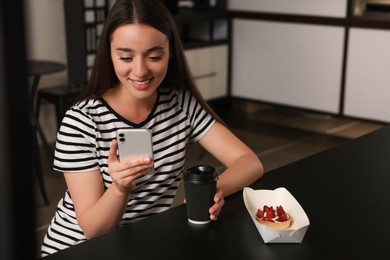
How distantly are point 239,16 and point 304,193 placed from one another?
12.2 feet

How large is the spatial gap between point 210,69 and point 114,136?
358 cm

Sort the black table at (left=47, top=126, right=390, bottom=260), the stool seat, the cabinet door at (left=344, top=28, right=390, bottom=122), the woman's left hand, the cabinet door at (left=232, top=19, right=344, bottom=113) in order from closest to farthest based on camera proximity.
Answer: the black table at (left=47, top=126, right=390, bottom=260) → the woman's left hand → the stool seat → the cabinet door at (left=344, top=28, right=390, bottom=122) → the cabinet door at (left=232, top=19, right=344, bottom=113)

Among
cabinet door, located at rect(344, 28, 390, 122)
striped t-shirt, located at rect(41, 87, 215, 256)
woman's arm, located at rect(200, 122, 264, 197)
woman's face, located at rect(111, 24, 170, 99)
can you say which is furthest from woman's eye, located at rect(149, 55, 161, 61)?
cabinet door, located at rect(344, 28, 390, 122)

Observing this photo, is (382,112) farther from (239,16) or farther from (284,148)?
(239,16)

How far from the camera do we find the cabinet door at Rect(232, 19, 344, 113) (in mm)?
4379

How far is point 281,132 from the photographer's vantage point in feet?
14.2

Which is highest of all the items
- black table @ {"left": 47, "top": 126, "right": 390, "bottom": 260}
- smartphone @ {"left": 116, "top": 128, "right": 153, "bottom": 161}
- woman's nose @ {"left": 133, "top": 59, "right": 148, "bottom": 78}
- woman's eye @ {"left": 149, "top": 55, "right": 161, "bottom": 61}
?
woman's eye @ {"left": 149, "top": 55, "right": 161, "bottom": 61}

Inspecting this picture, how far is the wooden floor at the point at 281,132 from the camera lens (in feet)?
11.8

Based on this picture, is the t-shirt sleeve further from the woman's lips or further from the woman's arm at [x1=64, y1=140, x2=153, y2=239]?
the woman's lips

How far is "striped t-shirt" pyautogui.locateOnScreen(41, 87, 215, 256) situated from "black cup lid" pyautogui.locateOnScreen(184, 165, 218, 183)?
253 millimetres

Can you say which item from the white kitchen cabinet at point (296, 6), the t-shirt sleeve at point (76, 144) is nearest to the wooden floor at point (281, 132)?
the white kitchen cabinet at point (296, 6)

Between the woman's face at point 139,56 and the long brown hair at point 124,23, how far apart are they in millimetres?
20

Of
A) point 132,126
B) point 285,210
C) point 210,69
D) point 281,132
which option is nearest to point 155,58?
point 132,126

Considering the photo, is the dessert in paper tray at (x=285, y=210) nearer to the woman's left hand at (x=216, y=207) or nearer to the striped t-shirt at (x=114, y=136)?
the woman's left hand at (x=216, y=207)
